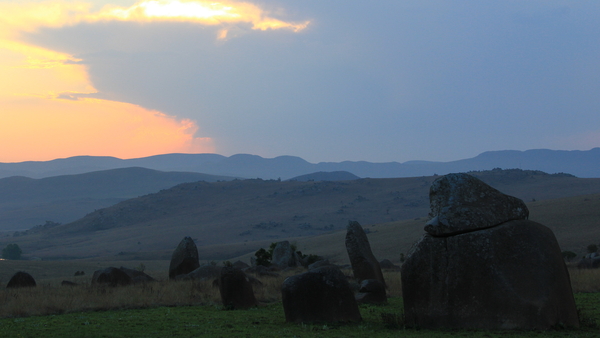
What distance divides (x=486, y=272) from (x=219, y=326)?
5.66m

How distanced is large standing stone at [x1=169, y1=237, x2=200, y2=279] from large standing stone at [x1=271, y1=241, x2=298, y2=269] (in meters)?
9.05

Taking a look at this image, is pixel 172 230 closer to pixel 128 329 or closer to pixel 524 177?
pixel 524 177

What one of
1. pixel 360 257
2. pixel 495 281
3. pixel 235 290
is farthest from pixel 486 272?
pixel 360 257

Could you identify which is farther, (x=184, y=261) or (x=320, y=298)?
(x=184, y=261)

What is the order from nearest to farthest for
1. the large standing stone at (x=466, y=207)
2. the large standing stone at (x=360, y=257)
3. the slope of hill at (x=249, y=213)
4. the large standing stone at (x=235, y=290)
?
the large standing stone at (x=466, y=207) < the large standing stone at (x=235, y=290) < the large standing stone at (x=360, y=257) < the slope of hill at (x=249, y=213)

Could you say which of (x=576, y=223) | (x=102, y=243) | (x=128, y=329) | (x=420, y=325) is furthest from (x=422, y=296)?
(x=102, y=243)

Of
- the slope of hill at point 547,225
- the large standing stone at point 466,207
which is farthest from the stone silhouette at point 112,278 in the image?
the slope of hill at point 547,225

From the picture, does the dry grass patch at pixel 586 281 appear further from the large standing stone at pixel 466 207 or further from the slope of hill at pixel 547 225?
the slope of hill at pixel 547 225

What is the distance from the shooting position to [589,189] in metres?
91.6

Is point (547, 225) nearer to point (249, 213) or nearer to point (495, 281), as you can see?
point (495, 281)

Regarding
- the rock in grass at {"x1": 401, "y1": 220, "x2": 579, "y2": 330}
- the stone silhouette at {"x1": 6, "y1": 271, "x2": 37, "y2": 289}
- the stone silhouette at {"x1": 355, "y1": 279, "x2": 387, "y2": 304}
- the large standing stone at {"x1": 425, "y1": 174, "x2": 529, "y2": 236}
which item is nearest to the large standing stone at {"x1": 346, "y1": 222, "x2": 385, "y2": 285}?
the stone silhouette at {"x1": 355, "y1": 279, "x2": 387, "y2": 304}

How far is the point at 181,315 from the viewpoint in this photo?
45.8 ft

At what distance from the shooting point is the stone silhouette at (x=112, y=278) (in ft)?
68.2

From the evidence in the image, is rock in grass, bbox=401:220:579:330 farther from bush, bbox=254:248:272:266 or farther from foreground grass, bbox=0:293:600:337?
bush, bbox=254:248:272:266
